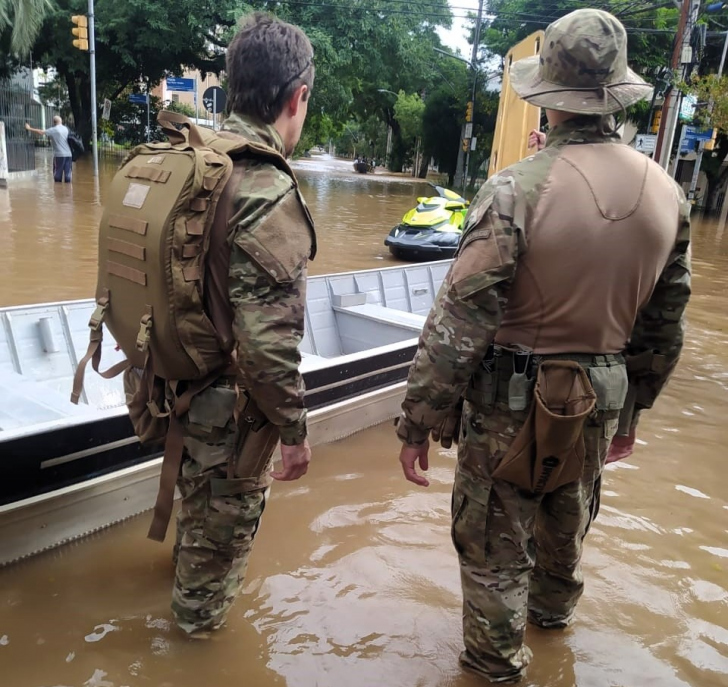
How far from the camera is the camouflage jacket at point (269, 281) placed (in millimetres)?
1992

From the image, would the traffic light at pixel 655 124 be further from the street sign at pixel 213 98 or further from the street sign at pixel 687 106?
the street sign at pixel 213 98

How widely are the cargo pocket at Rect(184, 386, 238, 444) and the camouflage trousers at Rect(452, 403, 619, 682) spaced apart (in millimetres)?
782

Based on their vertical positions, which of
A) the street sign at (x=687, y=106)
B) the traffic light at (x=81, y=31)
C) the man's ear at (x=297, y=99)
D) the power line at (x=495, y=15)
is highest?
the power line at (x=495, y=15)

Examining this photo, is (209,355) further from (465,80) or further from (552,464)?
(465,80)

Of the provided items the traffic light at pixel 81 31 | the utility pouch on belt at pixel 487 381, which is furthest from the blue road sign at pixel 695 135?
the utility pouch on belt at pixel 487 381

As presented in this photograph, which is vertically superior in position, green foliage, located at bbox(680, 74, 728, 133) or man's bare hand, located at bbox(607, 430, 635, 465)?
green foliage, located at bbox(680, 74, 728, 133)

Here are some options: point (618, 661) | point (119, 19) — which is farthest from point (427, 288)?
point (119, 19)

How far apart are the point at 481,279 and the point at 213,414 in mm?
976

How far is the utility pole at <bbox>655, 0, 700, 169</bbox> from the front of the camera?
13516 mm

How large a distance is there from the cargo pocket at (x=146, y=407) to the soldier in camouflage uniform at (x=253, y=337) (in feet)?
0.41

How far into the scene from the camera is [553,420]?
6.49 feet

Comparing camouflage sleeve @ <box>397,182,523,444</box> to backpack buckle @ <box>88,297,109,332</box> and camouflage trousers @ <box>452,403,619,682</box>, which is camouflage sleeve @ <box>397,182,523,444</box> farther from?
backpack buckle @ <box>88,297,109,332</box>

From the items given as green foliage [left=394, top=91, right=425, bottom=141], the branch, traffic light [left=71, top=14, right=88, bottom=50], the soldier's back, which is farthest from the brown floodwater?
green foliage [left=394, top=91, right=425, bottom=141]

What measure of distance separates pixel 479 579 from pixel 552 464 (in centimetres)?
50
